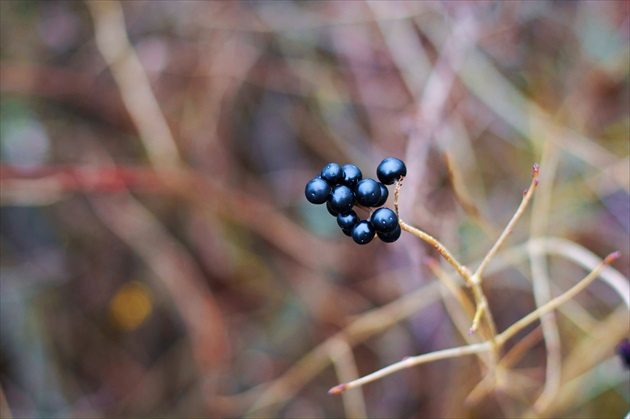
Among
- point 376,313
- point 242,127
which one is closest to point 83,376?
point 242,127

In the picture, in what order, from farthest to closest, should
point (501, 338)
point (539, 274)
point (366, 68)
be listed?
point (366, 68) < point (539, 274) < point (501, 338)

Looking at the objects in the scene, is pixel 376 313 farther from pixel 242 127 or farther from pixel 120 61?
pixel 120 61

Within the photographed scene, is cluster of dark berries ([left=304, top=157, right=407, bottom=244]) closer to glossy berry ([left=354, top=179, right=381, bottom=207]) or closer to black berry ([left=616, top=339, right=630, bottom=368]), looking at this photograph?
glossy berry ([left=354, top=179, right=381, bottom=207])

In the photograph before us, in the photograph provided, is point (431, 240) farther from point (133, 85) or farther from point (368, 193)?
point (133, 85)

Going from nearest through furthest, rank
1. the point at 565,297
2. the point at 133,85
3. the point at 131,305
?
the point at 565,297
the point at 133,85
the point at 131,305

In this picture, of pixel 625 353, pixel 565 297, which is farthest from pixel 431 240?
pixel 625 353
